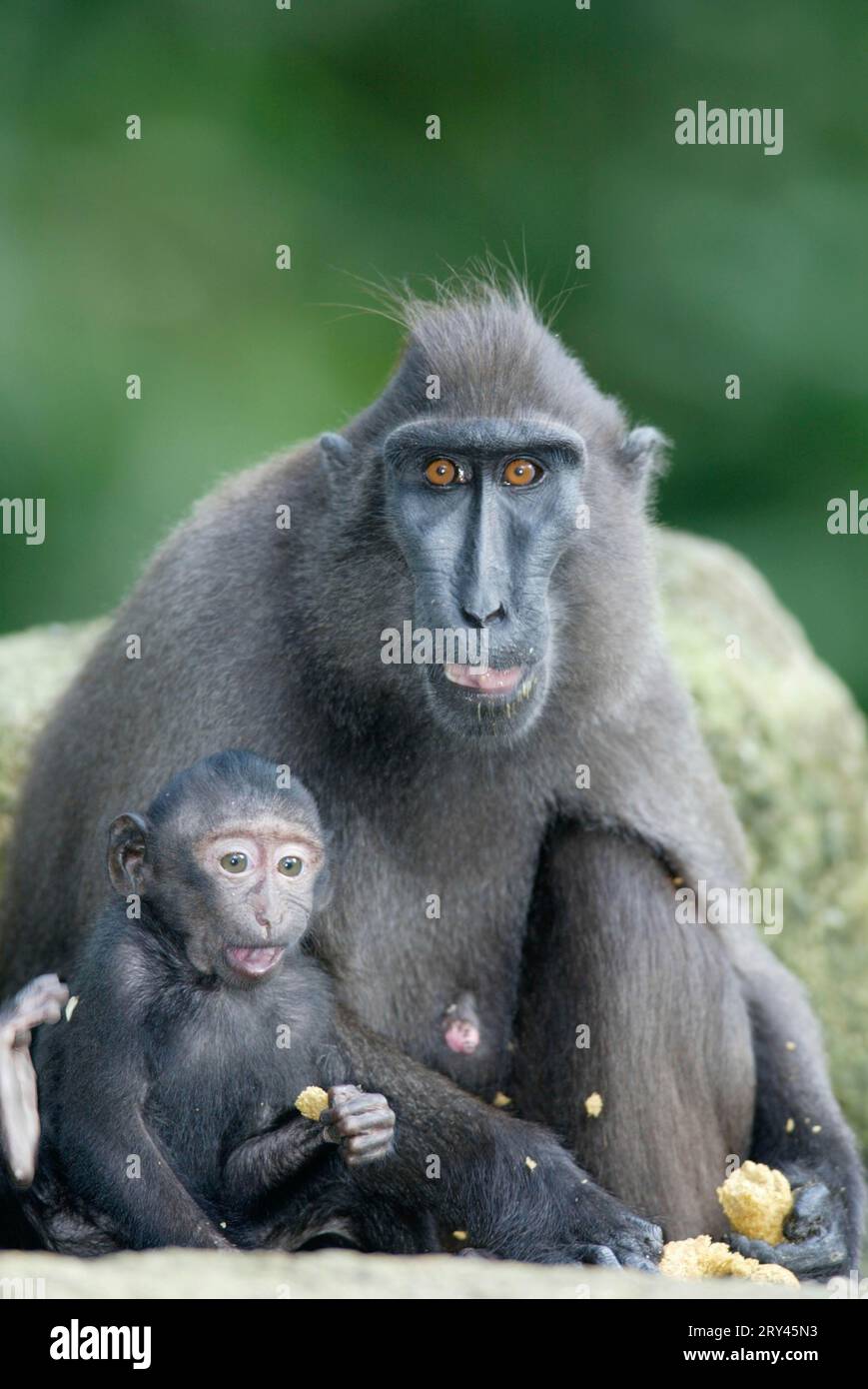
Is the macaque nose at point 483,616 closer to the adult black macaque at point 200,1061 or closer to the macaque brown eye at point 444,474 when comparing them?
the macaque brown eye at point 444,474

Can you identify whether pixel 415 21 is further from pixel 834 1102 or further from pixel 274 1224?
pixel 274 1224

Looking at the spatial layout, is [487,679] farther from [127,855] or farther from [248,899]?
[127,855]

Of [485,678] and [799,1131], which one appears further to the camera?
[799,1131]

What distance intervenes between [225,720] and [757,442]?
26.8 feet

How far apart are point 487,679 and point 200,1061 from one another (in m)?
1.74

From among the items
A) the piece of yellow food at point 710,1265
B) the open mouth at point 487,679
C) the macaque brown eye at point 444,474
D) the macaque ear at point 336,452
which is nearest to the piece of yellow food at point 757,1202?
the piece of yellow food at point 710,1265

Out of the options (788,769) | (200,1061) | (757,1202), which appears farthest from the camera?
(788,769)

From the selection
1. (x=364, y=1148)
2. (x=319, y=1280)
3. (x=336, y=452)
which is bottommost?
(x=319, y=1280)

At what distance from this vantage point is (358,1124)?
6715mm

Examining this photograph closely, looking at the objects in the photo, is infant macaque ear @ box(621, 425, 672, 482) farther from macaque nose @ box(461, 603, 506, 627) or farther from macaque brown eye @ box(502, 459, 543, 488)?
macaque nose @ box(461, 603, 506, 627)

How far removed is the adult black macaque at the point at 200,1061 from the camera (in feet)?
22.1

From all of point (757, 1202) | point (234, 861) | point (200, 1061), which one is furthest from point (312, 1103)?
point (757, 1202)

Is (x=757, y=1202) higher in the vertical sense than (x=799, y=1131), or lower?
lower

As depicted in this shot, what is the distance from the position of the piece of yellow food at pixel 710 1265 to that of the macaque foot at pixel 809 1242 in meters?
0.30
